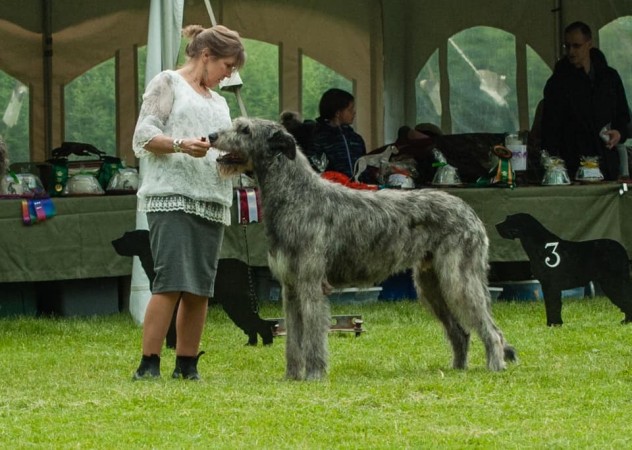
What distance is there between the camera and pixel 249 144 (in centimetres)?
682

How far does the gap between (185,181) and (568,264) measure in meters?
3.74

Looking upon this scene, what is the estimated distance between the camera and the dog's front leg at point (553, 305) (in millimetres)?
9555

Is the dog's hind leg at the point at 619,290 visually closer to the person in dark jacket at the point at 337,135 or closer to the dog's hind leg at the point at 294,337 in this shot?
the person in dark jacket at the point at 337,135

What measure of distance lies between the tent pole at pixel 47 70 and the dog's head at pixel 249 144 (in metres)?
5.73

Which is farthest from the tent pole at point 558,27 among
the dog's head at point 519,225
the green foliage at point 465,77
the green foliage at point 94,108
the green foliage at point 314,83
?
the green foliage at point 94,108

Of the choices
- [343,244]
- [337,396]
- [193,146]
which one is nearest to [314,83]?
[343,244]

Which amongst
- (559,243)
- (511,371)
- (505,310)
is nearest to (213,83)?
(511,371)

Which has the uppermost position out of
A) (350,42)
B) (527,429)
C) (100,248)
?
(350,42)

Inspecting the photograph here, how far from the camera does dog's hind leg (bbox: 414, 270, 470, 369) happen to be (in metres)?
7.57

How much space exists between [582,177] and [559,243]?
1.88 metres

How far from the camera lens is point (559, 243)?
9570mm

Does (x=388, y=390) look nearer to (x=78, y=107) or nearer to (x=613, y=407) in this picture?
(x=613, y=407)

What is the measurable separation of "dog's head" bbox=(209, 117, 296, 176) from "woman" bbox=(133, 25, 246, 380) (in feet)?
0.24

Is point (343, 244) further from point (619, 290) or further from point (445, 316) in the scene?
point (619, 290)
